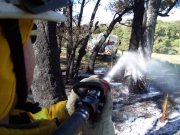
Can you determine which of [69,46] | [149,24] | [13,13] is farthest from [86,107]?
[69,46]

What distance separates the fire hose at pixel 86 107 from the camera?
1.17 metres

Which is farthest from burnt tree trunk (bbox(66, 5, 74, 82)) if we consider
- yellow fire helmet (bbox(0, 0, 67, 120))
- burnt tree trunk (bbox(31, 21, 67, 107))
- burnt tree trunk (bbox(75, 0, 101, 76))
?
yellow fire helmet (bbox(0, 0, 67, 120))

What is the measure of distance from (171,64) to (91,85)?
69.9ft

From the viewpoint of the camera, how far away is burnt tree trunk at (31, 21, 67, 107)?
12.8ft

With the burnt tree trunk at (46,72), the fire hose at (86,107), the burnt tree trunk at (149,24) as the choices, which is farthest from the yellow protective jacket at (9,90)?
the burnt tree trunk at (149,24)

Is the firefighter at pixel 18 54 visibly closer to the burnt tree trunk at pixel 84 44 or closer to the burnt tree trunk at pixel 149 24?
the burnt tree trunk at pixel 149 24

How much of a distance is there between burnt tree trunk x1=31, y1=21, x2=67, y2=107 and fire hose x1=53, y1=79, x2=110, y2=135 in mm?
1924

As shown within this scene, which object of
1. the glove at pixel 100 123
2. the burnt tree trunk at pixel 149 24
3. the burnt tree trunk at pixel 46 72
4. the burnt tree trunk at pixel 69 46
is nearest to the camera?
the glove at pixel 100 123

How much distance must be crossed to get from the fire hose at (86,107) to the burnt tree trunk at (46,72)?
1924 mm

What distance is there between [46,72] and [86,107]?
2.49 meters

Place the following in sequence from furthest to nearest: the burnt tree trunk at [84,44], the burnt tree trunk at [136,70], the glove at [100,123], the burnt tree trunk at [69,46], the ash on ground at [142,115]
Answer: the burnt tree trunk at [84,44]
the burnt tree trunk at [69,46]
the burnt tree trunk at [136,70]
the ash on ground at [142,115]
the glove at [100,123]

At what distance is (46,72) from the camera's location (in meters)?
3.95

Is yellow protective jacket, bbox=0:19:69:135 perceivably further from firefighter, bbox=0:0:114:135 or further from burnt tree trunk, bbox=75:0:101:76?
burnt tree trunk, bbox=75:0:101:76

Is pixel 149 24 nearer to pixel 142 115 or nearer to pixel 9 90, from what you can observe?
pixel 142 115
